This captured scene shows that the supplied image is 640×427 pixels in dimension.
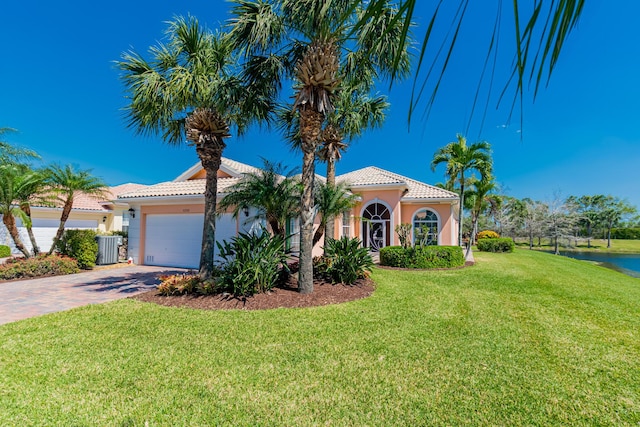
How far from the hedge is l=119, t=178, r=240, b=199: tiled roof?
931cm

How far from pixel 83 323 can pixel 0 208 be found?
1010 cm

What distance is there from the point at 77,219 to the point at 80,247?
38.4ft

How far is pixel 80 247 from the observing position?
45.7 feet

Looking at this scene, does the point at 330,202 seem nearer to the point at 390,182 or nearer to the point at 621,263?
the point at 390,182

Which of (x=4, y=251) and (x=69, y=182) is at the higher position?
(x=69, y=182)

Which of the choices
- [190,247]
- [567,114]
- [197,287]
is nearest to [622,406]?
[567,114]

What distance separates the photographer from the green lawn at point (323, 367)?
350 centimetres

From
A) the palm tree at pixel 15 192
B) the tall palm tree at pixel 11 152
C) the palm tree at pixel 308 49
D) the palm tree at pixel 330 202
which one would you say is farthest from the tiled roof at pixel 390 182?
the tall palm tree at pixel 11 152

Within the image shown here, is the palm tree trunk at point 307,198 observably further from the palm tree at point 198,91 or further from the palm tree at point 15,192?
the palm tree at point 15,192

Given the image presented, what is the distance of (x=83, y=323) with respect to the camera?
21.1ft

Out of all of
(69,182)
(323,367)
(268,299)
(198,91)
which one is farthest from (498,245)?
(69,182)

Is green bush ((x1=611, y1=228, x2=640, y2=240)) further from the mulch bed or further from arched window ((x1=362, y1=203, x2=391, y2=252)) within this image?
the mulch bed

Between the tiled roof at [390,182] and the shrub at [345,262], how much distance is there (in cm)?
795

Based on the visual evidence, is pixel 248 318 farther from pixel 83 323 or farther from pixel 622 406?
pixel 622 406
